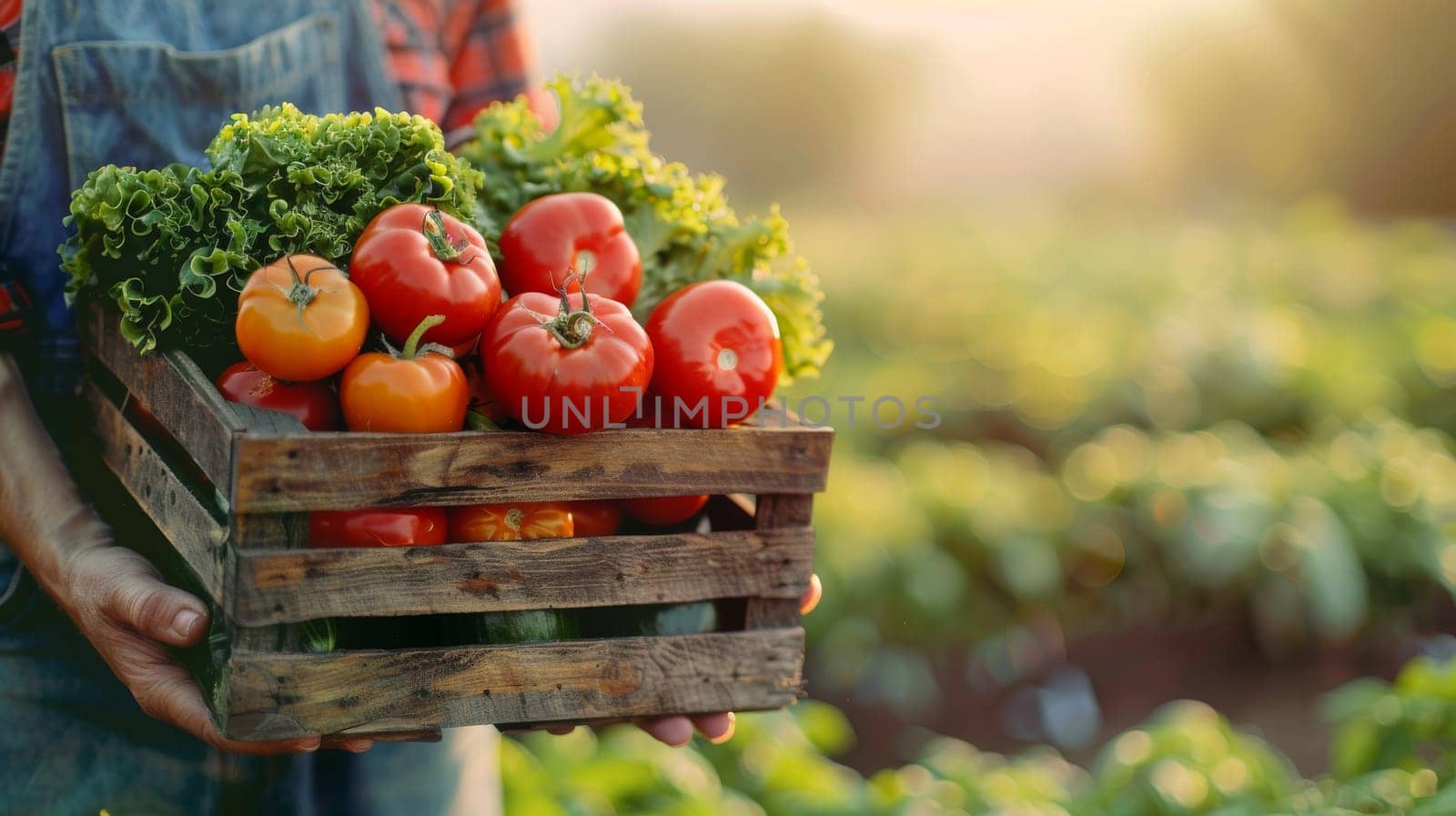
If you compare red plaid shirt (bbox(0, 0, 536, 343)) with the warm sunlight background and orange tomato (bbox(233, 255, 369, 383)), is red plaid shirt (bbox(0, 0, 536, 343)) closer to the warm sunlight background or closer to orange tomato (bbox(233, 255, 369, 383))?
orange tomato (bbox(233, 255, 369, 383))

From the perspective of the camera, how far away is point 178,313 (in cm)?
180

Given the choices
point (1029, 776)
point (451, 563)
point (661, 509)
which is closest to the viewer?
point (451, 563)

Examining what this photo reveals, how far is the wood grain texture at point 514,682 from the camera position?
170 cm

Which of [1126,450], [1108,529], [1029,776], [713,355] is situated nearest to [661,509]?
[713,355]

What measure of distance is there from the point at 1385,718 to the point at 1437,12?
17.8 metres

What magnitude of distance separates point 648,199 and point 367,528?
0.88m

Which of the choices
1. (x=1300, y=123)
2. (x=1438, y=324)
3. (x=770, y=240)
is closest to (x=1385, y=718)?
(x=770, y=240)

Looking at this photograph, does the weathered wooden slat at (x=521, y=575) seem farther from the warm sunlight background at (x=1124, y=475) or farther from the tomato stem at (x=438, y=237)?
the warm sunlight background at (x=1124, y=475)

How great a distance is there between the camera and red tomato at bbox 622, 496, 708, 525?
2016 millimetres

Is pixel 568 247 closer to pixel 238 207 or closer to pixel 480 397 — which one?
pixel 480 397

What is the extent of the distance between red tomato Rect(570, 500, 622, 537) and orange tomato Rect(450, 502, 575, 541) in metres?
0.07

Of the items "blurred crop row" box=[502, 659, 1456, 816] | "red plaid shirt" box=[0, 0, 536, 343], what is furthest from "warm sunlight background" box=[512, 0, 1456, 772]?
"red plaid shirt" box=[0, 0, 536, 343]

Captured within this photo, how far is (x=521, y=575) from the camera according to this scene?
180 cm

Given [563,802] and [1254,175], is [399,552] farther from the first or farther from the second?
[1254,175]
